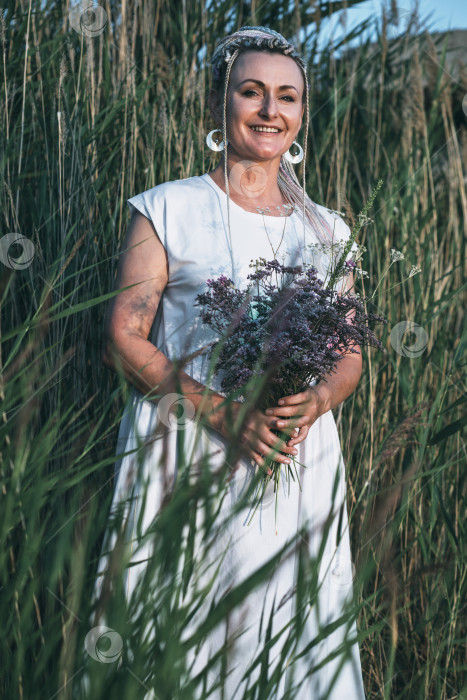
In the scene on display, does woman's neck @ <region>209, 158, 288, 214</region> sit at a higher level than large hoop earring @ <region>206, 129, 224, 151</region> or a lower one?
lower

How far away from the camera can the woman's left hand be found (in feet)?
4.46

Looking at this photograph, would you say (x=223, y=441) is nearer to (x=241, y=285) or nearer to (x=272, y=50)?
(x=241, y=285)

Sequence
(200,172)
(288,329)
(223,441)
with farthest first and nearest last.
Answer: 1. (200,172)
2. (223,441)
3. (288,329)

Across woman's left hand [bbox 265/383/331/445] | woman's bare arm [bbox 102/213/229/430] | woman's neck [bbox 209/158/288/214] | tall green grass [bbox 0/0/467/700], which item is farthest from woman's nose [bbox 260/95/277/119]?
woman's left hand [bbox 265/383/331/445]

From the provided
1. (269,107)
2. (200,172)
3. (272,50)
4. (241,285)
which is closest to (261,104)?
(269,107)

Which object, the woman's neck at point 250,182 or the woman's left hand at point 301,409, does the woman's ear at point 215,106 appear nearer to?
the woman's neck at point 250,182

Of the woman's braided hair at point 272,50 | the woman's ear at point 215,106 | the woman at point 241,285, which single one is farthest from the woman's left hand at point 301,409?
the woman's ear at point 215,106

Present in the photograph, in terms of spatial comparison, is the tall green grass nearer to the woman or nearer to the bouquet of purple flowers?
the woman

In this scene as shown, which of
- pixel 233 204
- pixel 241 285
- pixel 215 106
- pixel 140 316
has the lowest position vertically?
pixel 140 316

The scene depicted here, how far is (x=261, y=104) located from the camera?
5.50 feet

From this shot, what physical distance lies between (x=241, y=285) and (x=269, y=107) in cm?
43

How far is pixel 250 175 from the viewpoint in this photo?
1.76 m

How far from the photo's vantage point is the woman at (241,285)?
1.46 meters

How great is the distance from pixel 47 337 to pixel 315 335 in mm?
993
